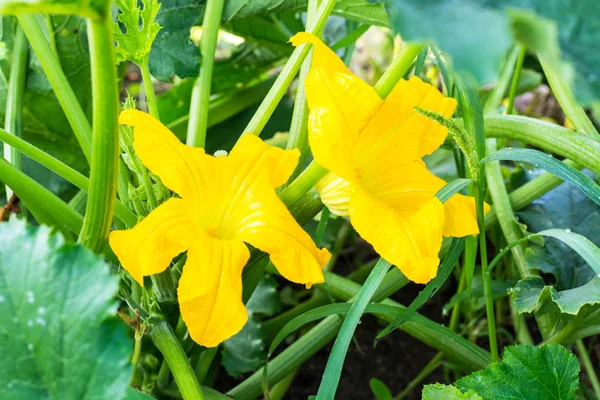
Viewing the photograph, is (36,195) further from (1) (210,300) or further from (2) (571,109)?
(2) (571,109)

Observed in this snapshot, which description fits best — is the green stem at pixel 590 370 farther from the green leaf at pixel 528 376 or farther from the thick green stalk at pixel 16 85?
the thick green stalk at pixel 16 85

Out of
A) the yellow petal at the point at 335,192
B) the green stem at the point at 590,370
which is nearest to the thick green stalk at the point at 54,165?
the yellow petal at the point at 335,192

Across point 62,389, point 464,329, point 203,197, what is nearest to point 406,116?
point 203,197

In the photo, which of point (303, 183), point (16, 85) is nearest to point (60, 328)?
point (303, 183)

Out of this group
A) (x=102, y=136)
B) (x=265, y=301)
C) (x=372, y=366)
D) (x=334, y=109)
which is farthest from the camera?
(x=372, y=366)

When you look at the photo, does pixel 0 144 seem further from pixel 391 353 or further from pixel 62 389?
pixel 391 353
